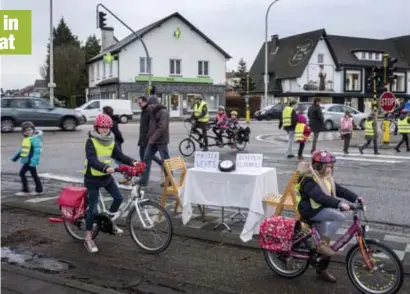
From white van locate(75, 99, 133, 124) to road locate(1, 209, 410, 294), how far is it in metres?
29.9

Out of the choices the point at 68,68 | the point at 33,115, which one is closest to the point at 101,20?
Answer: the point at 33,115

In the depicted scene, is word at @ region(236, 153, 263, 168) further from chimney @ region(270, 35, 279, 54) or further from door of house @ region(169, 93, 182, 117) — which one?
chimney @ region(270, 35, 279, 54)

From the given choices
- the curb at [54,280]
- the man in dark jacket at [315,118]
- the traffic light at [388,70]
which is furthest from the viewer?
the traffic light at [388,70]

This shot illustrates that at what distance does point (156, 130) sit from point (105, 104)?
28259 mm

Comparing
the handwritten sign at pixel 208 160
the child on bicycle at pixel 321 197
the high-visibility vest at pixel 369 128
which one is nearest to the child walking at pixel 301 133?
the high-visibility vest at pixel 369 128

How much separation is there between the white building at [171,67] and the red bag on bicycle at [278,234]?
4276cm

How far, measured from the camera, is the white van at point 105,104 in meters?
37.3

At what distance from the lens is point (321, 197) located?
5.05 metres

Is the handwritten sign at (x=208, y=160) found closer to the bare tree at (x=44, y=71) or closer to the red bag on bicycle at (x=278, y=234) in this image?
the red bag on bicycle at (x=278, y=234)

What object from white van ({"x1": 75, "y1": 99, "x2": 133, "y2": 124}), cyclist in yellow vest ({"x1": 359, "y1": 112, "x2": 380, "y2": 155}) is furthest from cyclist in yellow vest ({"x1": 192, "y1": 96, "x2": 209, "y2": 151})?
white van ({"x1": 75, "y1": 99, "x2": 133, "y2": 124})

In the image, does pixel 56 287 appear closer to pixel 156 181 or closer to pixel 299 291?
pixel 299 291

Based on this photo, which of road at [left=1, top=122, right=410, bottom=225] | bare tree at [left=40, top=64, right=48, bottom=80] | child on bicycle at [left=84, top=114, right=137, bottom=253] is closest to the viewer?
child on bicycle at [left=84, top=114, right=137, bottom=253]

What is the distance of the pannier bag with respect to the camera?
21.7 ft

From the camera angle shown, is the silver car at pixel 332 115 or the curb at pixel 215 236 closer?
the curb at pixel 215 236
